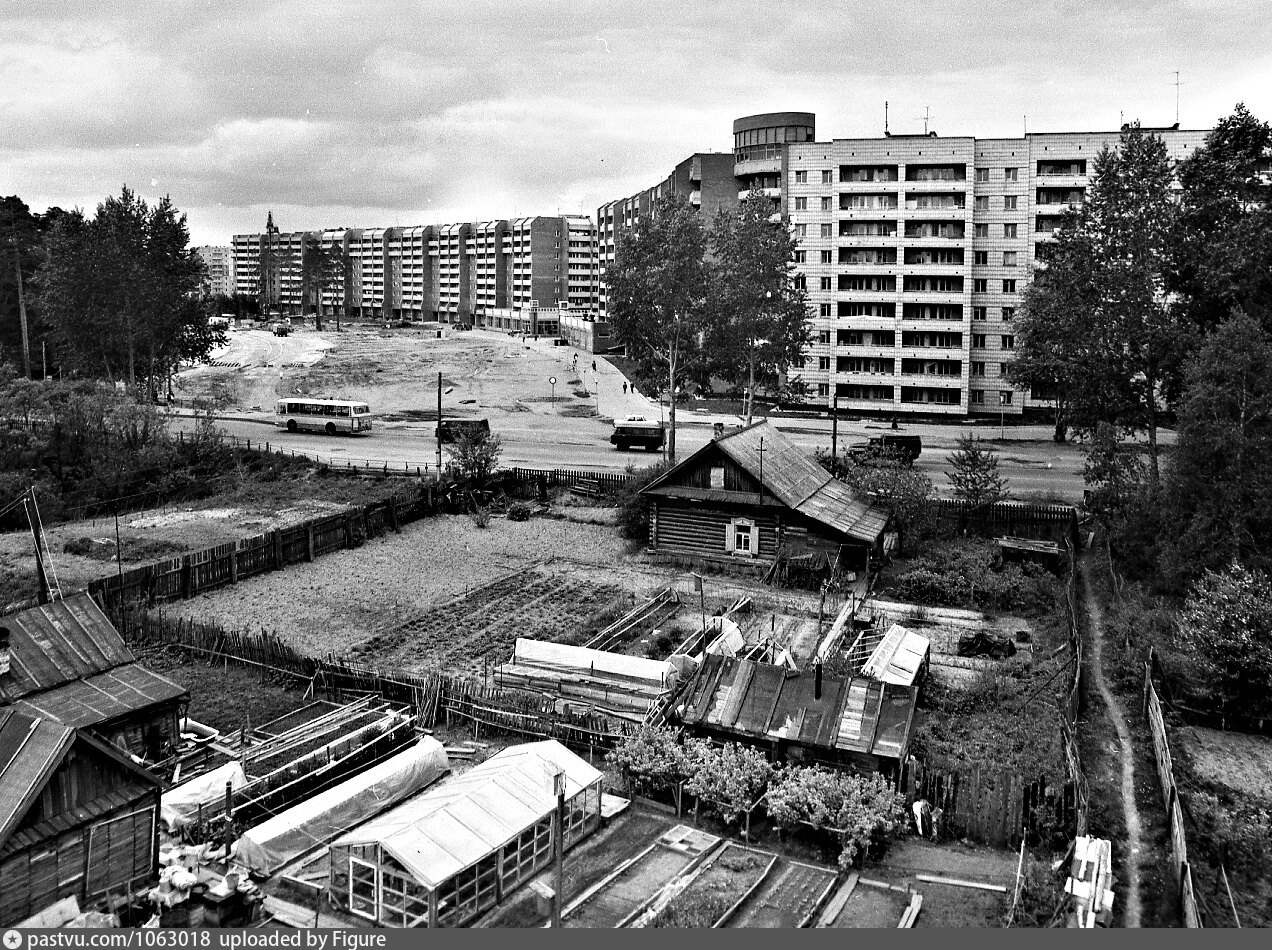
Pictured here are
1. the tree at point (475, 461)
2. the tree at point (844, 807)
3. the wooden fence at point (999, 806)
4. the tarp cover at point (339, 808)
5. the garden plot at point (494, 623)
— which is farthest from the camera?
the tree at point (475, 461)

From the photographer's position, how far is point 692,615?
31.5 meters

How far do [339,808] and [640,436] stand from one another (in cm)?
4293

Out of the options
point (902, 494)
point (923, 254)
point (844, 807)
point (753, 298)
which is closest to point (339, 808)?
point (844, 807)

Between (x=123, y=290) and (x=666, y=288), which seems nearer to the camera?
(x=666, y=288)

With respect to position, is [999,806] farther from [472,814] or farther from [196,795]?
[196,795]

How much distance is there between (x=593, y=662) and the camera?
24484 mm

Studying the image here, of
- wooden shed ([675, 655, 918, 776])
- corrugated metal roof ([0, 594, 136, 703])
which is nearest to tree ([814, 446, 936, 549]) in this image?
wooden shed ([675, 655, 918, 776])

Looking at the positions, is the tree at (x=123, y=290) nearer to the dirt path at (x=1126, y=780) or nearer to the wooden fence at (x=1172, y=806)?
the dirt path at (x=1126, y=780)

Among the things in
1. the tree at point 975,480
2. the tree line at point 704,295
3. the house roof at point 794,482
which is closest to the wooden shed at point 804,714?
the house roof at point 794,482

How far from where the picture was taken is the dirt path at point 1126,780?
16.0m

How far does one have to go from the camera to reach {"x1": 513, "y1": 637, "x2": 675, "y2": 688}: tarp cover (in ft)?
78.0

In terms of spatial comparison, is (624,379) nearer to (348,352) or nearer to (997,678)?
(348,352)

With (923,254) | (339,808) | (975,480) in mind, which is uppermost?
(923,254)

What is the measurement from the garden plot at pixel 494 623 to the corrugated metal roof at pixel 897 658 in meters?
8.36
